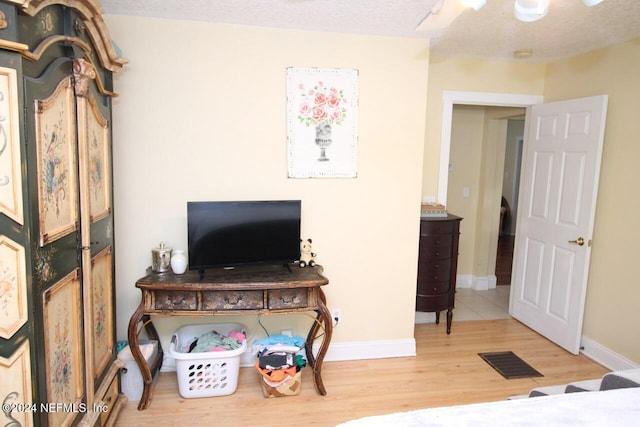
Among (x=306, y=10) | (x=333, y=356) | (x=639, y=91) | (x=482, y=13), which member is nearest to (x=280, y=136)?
(x=306, y=10)

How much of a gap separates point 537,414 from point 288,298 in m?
1.54

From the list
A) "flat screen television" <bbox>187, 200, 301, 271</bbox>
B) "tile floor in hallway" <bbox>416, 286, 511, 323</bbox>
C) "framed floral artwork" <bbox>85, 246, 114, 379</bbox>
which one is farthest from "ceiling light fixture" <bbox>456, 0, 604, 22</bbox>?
"tile floor in hallway" <bbox>416, 286, 511, 323</bbox>

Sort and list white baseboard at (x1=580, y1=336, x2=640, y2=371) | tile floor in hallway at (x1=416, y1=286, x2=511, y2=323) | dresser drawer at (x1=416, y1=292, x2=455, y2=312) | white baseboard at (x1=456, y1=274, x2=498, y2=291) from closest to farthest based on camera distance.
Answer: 1. white baseboard at (x1=580, y1=336, x2=640, y2=371)
2. dresser drawer at (x1=416, y1=292, x2=455, y2=312)
3. tile floor in hallway at (x1=416, y1=286, x2=511, y2=323)
4. white baseboard at (x1=456, y1=274, x2=498, y2=291)

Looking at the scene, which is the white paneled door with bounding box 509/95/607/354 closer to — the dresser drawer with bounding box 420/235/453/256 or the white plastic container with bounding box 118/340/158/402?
the dresser drawer with bounding box 420/235/453/256

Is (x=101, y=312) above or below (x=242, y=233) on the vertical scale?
below

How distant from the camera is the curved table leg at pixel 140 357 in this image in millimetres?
2414

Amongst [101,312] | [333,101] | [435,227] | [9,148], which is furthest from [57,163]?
[435,227]

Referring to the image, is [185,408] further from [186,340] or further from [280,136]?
[280,136]

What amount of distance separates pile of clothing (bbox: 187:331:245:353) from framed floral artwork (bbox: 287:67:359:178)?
117cm

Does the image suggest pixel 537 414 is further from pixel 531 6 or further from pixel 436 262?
pixel 436 262

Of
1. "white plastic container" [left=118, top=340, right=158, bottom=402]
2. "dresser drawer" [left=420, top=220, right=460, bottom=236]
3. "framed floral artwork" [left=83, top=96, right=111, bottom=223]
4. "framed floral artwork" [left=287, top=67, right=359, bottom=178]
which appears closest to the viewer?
"framed floral artwork" [left=83, top=96, right=111, bottom=223]

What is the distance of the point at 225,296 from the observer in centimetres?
253

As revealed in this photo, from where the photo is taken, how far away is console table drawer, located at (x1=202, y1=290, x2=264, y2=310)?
2.52 m

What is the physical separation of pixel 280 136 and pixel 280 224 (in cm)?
63
